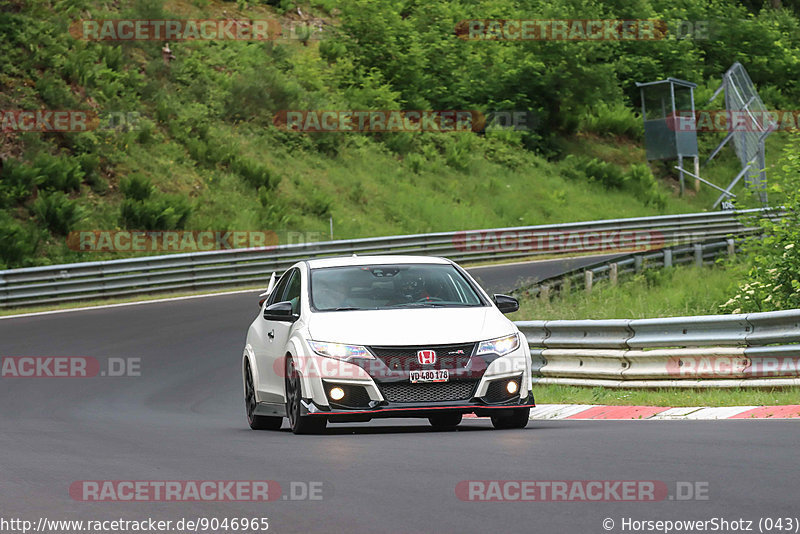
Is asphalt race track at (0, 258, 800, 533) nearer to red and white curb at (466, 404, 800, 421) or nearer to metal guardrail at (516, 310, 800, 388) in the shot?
red and white curb at (466, 404, 800, 421)

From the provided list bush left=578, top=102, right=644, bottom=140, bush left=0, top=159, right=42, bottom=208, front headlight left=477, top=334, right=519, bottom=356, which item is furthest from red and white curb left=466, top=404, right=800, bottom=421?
bush left=578, top=102, right=644, bottom=140

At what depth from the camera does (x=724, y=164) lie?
173 ft

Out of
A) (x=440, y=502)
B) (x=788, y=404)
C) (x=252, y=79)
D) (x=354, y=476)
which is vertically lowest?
(x=252, y=79)

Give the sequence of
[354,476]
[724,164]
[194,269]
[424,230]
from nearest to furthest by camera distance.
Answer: [354,476]
[194,269]
[424,230]
[724,164]

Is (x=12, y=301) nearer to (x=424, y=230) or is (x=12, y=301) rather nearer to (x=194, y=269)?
(x=194, y=269)

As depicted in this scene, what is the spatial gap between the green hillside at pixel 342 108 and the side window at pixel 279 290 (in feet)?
63.9

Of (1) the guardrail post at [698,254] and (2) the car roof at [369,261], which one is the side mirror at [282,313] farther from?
(1) the guardrail post at [698,254]

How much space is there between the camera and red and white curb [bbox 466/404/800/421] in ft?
35.4

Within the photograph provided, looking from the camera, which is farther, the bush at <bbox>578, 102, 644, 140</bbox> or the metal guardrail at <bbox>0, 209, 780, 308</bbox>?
the bush at <bbox>578, 102, 644, 140</bbox>

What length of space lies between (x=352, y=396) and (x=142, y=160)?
1106 inches

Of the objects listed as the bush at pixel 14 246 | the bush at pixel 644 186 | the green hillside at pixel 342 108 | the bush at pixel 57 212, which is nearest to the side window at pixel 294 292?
the bush at pixel 14 246

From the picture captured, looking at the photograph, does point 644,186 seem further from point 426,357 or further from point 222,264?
point 426,357

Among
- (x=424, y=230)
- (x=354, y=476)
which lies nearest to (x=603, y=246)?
(x=424, y=230)

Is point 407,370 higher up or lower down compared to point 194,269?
higher up
